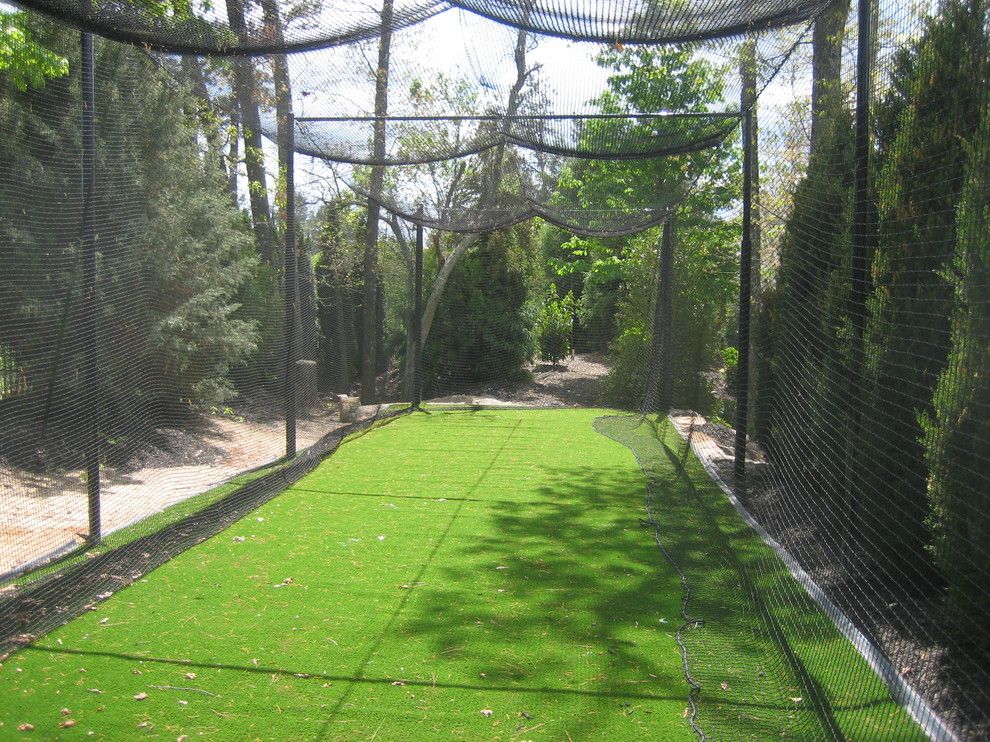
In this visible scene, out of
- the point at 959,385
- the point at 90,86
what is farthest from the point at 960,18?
the point at 90,86

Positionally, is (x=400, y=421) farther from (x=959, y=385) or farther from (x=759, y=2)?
(x=959, y=385)

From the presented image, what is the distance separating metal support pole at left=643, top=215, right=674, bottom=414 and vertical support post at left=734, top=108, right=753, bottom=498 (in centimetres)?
309

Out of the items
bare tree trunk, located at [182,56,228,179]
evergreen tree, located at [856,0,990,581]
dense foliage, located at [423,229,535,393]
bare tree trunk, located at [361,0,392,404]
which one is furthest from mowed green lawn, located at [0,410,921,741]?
dense foliage, located at [423,229,535,393]

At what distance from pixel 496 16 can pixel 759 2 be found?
123 centimetres

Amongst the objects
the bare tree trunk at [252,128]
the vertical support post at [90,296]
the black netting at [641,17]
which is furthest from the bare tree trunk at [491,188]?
the vertical support post at [90,296]

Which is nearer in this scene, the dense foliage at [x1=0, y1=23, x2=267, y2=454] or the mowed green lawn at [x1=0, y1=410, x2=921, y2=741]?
the mowed green lawn at [x1=0, y1=410, x2=921, y2=741]

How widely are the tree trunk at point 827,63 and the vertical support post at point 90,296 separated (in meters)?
3.50

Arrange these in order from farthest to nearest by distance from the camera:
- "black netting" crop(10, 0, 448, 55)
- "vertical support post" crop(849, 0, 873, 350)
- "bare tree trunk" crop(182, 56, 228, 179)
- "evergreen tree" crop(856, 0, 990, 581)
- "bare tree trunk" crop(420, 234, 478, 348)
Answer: "bare tree trunk" crop(420, 234, 478, 348) < "bare tree trunk" crop(182, 56, 228, 179) < "black netting" crop(10, 0, 448, 55) < "vertical support post" crop(849, 0, 873, 350) < "evergreen tree" crop(856, 0, 990, 581)

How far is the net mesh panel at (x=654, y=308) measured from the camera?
2.81 metres

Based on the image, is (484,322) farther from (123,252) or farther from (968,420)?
(968,420)

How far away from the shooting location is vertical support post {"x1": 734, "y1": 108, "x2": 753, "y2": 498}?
A: 551 centimetres

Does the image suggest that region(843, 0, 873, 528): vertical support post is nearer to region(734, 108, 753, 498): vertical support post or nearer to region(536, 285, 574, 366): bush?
region(734, 108, 753, 498): vertical support post

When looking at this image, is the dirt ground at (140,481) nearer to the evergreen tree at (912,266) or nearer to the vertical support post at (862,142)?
the evergreen tree at (912,266)

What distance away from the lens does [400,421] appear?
9555 millimetres
